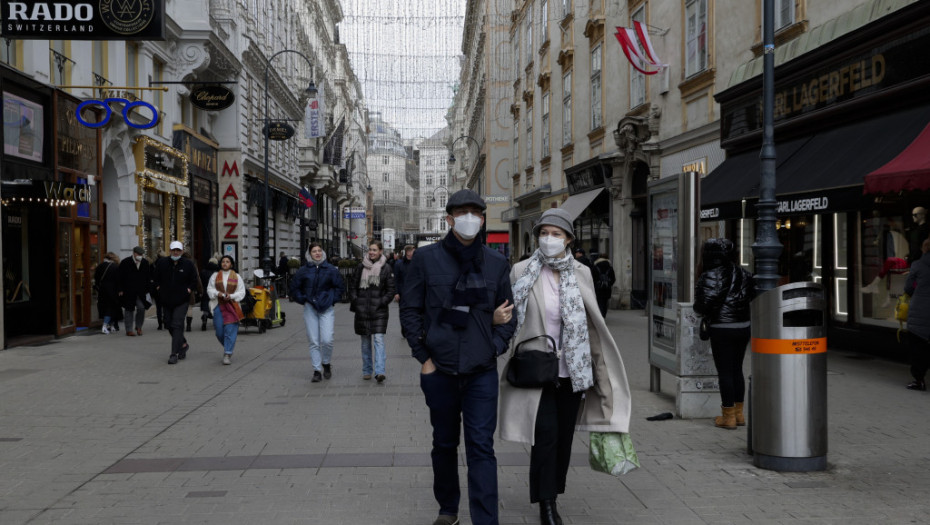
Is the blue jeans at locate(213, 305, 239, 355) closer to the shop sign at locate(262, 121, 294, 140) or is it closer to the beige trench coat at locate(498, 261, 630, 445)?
the beige trench coat at locate(498, 261, 630, 445)

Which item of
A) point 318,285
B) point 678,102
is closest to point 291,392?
point 318,285

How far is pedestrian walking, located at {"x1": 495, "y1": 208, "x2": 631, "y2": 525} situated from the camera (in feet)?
14.9

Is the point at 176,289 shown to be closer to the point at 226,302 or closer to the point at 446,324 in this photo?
the point at 226,302

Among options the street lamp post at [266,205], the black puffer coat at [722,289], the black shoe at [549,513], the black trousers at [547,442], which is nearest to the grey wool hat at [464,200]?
the black trousers at [547,442]

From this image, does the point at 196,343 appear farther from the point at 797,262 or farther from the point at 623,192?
the point at 623,192

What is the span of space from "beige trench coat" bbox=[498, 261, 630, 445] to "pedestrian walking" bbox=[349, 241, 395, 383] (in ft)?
18.7

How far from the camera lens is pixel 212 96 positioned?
2105cm

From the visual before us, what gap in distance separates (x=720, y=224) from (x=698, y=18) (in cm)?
461

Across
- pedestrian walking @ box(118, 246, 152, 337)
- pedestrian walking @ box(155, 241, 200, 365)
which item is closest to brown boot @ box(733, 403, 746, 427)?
pedestrian walking @ box(155, 241, 200, 365)

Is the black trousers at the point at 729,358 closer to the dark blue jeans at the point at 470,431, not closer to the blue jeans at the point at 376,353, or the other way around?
the dark blue jeans at the point at 470,431

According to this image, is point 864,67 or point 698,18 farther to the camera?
point 698,18

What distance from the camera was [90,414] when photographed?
819cm

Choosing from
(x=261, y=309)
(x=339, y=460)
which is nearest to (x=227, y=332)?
(x=261, y=309)

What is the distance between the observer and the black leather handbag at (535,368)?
4391mm
